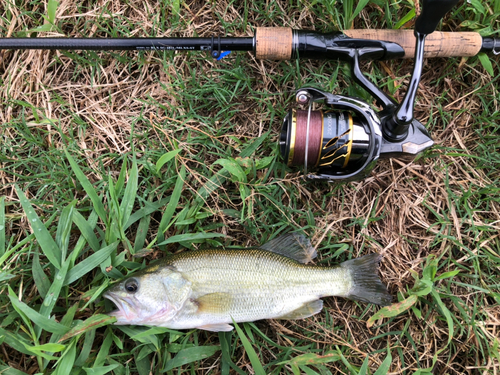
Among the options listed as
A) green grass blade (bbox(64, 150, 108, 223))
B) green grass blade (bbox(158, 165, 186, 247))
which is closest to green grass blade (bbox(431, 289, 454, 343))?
green grass blade (bbox(158, 165, 186, 247))

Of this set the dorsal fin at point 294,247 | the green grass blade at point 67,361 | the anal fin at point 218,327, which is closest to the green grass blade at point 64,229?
the green grass blade at point 67,361

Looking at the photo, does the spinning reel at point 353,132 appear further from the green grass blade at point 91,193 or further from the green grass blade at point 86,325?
the green grass blade at point 86,325

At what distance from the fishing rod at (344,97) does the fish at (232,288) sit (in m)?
0.74

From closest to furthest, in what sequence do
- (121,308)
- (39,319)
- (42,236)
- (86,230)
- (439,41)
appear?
(39,319) < (121,308) < (42,236) < (86,230) < (439,41)

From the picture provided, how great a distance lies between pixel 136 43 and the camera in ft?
8.59

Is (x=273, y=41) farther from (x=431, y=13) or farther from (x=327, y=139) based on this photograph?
(x=431, y=13)

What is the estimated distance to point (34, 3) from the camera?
9.84 feet

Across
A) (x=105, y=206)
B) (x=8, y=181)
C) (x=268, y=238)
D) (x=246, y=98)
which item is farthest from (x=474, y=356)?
(x=8, y=181)

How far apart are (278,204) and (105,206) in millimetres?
1432

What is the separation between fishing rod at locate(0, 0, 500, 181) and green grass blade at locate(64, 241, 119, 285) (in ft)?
4.88

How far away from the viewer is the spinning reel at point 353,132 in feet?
7.77

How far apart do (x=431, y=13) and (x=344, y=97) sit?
75 centimetres

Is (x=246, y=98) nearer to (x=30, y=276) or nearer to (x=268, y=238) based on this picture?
(x=268, y=238)

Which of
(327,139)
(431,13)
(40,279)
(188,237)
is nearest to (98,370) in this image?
(40,279)
